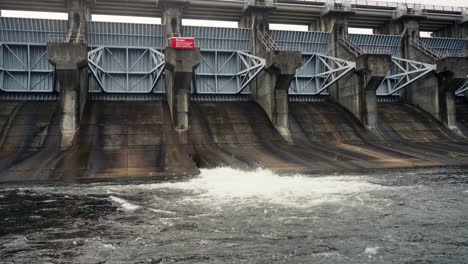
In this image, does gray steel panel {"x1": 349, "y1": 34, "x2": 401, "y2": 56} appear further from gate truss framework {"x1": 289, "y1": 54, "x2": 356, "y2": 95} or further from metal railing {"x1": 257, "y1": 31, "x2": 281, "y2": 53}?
metal railing {"x1": 257, "y1": 31, "x2": 281, "y2": 53}

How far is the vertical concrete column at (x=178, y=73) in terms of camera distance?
29359mm

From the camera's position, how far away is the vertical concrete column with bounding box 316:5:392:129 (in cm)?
3434

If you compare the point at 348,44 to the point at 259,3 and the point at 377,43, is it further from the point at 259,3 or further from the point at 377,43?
the point at 259,3

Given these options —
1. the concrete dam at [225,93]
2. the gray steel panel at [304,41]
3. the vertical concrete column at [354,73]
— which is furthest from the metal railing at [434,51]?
the gray steel panel at [304,41]

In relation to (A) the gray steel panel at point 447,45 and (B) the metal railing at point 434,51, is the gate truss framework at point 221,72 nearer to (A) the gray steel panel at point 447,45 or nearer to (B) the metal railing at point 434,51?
(B) the metal railing at point 434,51

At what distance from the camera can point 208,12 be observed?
38.9 metres

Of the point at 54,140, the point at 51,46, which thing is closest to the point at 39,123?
the point at 54,140

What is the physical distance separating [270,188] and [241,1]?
88.2 feet

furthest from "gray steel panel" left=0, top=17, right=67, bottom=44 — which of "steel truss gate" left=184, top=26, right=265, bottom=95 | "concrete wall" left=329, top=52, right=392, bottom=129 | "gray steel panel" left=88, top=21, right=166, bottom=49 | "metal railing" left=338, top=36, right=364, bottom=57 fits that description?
"concrete wall" left=329, top=52, right=392, bottom=129

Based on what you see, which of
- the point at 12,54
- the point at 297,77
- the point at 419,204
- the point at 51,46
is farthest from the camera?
the point at 297,77

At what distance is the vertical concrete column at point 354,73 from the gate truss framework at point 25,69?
2830 cm

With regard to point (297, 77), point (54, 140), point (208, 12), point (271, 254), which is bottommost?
point (271, 254)

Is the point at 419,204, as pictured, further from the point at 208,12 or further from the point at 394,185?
the point at 208,12

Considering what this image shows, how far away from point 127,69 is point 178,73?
9.87m
